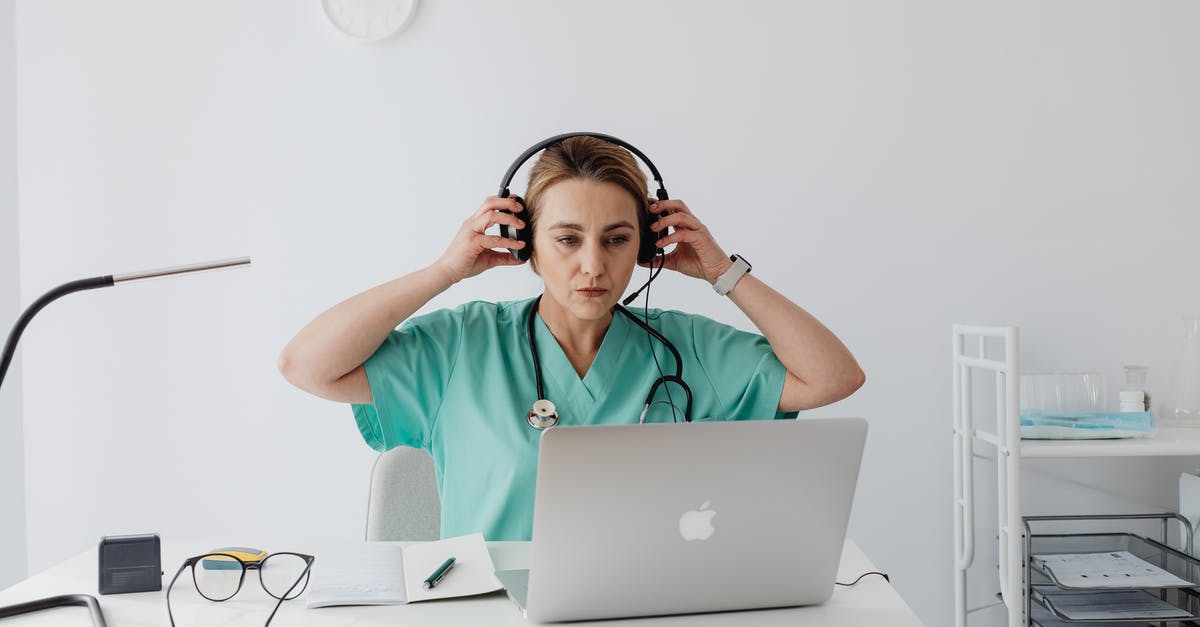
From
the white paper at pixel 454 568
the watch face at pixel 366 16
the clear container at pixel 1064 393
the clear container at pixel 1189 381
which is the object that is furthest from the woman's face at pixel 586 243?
the clear container at pixel 1189 381

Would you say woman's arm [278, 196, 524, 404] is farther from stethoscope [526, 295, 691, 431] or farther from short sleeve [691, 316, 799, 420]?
short sleeve [691, 316, 799, 420]

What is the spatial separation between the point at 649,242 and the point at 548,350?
238 millimetres

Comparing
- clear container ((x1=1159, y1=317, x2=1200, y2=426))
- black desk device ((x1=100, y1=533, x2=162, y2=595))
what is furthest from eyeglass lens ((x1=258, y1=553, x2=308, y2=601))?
clear container ((x1=1159, y1=317, x2=1200, y2=426))

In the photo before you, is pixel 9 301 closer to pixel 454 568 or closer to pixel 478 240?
pixel 478 240

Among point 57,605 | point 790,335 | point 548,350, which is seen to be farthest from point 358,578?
point 790,335

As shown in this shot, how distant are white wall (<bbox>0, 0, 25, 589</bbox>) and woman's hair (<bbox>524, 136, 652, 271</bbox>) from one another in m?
1.58

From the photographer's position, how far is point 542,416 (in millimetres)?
1409

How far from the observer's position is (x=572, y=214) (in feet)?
4.60

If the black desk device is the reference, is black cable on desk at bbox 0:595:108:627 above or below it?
below

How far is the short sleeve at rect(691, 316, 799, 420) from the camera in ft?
4.96

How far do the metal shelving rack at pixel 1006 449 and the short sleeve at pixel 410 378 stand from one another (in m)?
1.14

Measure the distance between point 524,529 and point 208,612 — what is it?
0.51 metres

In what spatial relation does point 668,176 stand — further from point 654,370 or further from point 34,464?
point 34,464

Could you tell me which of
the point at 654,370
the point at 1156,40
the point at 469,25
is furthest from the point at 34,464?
the point at 1156,40
